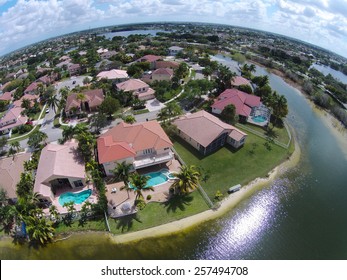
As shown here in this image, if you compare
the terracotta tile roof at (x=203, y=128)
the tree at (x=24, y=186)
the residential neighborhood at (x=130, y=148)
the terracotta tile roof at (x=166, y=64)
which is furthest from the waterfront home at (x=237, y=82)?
the tree at (x=24, y=186)

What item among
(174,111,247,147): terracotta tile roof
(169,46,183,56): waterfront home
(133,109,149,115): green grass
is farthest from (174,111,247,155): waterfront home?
(169,46,183,56): waterfront home

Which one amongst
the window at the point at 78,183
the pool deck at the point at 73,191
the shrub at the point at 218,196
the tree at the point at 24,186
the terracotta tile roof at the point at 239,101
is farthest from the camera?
the terracotta tile roof at the point at 239,101

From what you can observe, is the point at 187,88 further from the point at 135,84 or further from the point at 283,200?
the point at 283,200

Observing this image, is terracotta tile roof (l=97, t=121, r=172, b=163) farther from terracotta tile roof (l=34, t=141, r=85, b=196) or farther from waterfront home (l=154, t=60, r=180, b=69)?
waterfront home (l=154, t=60, r=180, b=69)

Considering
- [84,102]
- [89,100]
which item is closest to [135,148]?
[89,100]

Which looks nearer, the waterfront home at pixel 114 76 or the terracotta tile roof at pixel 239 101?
A: the terracotta tile roof at pixel 239 101

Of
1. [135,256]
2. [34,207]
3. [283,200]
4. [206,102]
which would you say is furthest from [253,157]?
[34,207]

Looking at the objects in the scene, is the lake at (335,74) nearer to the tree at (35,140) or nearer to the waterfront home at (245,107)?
the waterfront home at (245,107)
